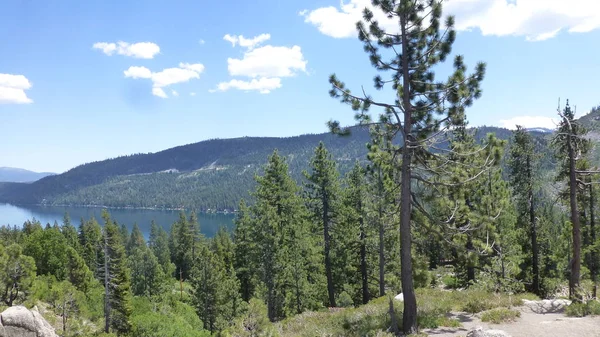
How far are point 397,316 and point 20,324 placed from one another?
18.1 m

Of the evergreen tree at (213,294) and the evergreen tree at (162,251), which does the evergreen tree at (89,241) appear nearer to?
the evergreen tree at (162,251)

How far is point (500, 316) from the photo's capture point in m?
13.0

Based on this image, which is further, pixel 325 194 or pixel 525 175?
pixel 325 194

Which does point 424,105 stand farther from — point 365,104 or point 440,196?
point 440,196

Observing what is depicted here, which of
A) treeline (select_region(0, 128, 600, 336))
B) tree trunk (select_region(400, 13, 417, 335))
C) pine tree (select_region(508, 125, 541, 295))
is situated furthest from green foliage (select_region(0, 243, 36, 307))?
pine tree (select_region(508, 125, 541, 295))

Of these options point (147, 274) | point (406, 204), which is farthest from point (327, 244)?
point (147, 274)

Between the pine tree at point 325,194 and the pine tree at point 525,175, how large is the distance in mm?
11630

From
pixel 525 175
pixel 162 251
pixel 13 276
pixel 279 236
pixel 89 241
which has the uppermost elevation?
pixel 525 175

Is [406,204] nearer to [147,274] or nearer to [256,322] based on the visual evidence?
[256,322]

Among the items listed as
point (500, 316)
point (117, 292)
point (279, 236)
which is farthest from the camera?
point (117, 292)

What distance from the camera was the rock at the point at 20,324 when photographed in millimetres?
18266

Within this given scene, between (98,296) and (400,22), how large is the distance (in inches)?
1773

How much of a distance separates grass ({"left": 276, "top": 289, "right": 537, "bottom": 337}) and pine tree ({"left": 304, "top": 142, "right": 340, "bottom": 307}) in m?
11.4

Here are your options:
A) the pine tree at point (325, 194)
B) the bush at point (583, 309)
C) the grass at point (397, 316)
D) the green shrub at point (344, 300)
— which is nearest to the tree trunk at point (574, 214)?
the bush at point (583, 309)
